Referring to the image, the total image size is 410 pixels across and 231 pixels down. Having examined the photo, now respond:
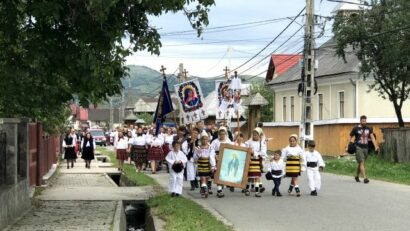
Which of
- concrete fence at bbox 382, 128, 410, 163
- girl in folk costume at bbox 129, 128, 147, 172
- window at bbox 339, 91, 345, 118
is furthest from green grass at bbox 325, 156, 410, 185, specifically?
window at bbox 339, 91, 345, 118

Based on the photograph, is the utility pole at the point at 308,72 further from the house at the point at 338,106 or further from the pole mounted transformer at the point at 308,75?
the house at the point at 338,106

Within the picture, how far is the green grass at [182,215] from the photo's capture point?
1061 cm

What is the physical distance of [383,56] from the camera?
28844 mm

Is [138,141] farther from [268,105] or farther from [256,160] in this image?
[268,105]

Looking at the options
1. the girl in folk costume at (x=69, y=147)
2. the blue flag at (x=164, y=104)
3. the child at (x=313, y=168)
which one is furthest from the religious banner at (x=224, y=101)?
the child at (x=313, y=168)

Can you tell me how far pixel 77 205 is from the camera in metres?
13.6

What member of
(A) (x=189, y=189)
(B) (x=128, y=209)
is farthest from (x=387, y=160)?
(B) (x=128, y=209)

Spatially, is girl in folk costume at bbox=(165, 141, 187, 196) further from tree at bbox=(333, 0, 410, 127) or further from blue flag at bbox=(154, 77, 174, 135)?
tree at bbox=(333, 0, 410, 127)

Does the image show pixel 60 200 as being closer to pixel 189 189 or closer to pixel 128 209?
pixel 128 209

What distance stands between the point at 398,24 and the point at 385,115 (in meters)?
14.9

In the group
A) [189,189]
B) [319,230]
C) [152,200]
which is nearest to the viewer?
[319,230]

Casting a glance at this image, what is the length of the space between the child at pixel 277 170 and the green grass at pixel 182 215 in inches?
95.9

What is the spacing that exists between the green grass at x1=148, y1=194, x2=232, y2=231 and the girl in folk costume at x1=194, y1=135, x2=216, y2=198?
3.82 ft

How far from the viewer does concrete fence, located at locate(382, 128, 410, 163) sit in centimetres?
2527
